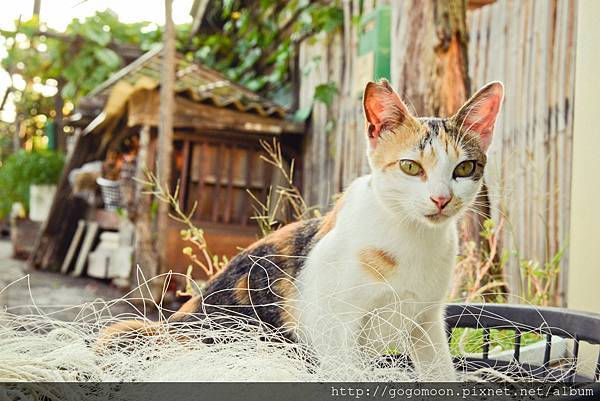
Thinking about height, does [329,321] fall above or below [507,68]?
below

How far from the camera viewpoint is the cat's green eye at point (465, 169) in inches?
24.8

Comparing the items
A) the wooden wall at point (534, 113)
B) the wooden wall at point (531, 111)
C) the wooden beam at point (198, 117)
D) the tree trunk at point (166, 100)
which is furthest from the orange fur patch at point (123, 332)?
the wooden beam at point (198, 117)

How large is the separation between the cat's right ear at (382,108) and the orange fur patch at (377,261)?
0.12 metres

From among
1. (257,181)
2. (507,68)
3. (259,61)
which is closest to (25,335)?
(507,68)

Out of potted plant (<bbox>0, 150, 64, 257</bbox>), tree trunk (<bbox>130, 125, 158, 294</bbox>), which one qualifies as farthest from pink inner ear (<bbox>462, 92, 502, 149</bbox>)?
potted plant (<bbox>0, 150, 64, 257</bbox>)

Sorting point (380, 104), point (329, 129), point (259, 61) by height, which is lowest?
point (380, 104)

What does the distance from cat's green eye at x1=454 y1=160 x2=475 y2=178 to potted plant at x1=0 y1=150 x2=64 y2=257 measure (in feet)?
14.4

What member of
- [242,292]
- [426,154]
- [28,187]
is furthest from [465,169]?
[28,187]

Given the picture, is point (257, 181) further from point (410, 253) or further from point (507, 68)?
point (410, 253)

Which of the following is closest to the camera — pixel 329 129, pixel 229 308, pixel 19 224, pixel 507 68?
pixel 229 308

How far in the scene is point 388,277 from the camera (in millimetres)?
631

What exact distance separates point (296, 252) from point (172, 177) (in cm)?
238

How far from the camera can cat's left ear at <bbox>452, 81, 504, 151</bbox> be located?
638 millimetres

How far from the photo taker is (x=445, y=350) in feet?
2.23
